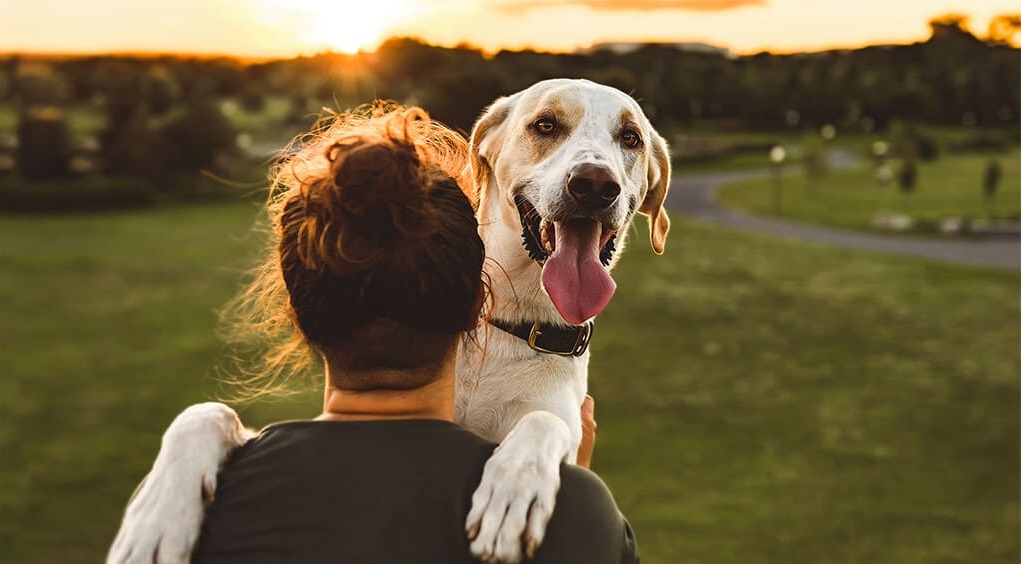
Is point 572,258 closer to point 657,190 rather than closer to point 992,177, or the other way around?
point 657,190

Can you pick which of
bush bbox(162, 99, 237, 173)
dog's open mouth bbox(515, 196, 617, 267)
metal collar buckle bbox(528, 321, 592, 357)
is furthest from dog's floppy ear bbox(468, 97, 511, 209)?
bush bbox(162, 99, 237, 173)

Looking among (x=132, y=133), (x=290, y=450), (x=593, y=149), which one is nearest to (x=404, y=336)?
(x=290, y=450)

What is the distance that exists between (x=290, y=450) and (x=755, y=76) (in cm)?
4649

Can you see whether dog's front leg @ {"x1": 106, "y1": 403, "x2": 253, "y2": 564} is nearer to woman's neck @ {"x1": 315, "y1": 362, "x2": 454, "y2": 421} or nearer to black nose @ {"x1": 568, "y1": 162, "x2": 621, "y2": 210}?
woman's neck @ {"x1": 315, "y1": 362, "x2": 454, "y2": 421}

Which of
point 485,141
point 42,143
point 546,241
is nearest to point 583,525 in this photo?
point 546,241

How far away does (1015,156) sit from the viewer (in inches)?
1940

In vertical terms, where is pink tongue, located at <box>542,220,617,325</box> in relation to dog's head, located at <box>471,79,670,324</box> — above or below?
below

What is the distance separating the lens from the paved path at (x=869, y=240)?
30.0 meters

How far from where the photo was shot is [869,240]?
34188mm

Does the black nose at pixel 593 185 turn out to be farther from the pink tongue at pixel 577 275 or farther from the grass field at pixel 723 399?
the grass field at pixel 723 399

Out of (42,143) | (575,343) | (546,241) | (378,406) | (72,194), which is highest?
(378,406)

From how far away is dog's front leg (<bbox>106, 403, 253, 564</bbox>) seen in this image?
2.16 meters

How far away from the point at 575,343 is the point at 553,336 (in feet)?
0.27

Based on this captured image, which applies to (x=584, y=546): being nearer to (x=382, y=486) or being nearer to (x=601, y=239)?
(x=382, y=486)
